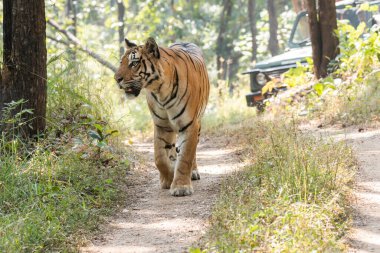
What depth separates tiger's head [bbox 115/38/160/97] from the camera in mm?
6797

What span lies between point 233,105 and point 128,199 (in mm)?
8441

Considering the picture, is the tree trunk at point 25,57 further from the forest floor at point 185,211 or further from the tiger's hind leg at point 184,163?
the tiger's hind leg at point 184,163

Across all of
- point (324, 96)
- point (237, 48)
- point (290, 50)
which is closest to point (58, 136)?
point (324, 96)

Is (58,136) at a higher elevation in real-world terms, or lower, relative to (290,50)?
lower

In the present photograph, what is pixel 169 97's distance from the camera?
7059mm

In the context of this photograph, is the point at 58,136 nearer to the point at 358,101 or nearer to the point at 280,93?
the point at 358,101

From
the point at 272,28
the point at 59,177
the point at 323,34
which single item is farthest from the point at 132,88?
the point at 272,28

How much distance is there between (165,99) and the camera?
7.06 metres

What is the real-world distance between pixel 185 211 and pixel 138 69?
140cm

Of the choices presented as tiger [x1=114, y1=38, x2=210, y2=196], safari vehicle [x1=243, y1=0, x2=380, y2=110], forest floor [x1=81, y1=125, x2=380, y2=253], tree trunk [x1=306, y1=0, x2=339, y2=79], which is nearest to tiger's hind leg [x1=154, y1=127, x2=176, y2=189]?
tiger [x1=114, y1=38, x2=210, y2=196]

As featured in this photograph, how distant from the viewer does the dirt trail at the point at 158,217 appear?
536 centimetres

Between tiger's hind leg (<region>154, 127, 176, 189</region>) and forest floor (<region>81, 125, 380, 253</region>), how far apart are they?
13 cm

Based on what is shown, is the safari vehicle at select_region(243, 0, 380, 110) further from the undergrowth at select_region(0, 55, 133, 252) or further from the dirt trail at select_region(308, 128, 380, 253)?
the undergrowth at select_region(0, 55, 133, 252)

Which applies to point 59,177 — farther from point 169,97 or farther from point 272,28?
point 272,28
